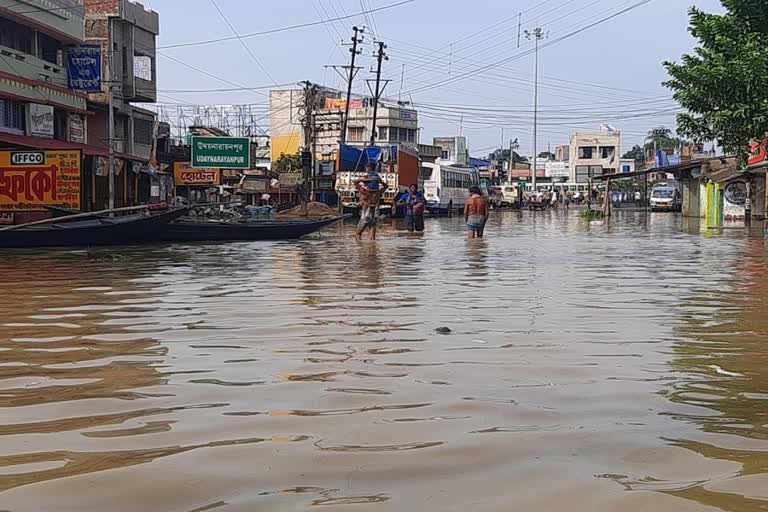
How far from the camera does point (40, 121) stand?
1099 inches

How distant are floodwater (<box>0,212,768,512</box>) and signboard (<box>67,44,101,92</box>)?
2322 cm

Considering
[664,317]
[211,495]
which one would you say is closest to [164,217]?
[664,317]

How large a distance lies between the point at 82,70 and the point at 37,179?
1309 centimetres

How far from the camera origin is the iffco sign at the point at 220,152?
30.5 meters

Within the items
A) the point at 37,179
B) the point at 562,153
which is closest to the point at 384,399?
the point at 37,179

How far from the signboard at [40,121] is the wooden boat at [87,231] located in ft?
33.1

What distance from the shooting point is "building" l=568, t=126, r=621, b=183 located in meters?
99.6

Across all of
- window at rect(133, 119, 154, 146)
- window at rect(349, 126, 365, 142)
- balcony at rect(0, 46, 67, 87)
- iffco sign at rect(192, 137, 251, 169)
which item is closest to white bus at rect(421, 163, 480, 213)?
window at rect(133, 119, 154, 146)

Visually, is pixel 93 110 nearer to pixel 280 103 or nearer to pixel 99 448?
pixel 99 448

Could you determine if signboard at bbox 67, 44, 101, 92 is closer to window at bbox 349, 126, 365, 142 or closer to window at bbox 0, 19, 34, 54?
window at bbox 0, 19, 34, 54

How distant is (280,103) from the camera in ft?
268

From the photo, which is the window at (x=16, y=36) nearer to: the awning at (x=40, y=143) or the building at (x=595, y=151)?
the awning at (x=40, y=143)

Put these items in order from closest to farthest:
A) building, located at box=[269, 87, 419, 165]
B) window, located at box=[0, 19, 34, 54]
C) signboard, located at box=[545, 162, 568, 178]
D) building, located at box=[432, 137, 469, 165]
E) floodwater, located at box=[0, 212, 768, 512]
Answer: floodwater, located at box=[0, 212, 768, 512]
window, located at box=[0, 19, 34, 54]
building, located at box=[269, 87, 419, 165]
building, located at box=[432, 137, 469, 165]
signboard, located at box=[545, 162, 568, 178]

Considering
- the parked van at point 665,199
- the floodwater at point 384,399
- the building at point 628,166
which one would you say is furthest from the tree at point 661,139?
the floodwater at point 384,399
